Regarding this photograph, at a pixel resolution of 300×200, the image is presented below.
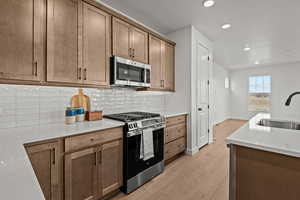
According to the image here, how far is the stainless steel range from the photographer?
71.6 inches

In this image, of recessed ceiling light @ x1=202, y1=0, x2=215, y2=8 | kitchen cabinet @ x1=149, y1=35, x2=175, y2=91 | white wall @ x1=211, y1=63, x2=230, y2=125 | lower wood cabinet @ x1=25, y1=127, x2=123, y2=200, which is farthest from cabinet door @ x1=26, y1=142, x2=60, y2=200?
white wall @ x1=211, y1=63, x2=230, y2=125

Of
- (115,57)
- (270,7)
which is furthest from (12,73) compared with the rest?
(270,7)

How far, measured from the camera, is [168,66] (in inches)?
128

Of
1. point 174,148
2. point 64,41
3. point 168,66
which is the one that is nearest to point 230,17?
point 168,66

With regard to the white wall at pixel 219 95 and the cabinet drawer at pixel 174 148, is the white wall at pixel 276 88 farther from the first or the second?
the cabinet drawer at pixel 174 148

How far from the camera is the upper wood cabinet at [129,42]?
2.19m

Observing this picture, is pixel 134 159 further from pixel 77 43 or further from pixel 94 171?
pixel 77 43

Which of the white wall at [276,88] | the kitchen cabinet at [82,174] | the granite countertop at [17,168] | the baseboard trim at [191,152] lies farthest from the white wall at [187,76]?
the white wall at [276,88]

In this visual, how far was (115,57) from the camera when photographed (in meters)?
2.09

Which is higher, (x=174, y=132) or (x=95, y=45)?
(x=95, y=45)

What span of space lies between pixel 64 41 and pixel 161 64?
1866mm

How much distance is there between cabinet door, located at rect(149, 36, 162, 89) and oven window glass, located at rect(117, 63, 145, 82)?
0.40 m

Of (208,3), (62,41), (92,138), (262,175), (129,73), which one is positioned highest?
(208,3)

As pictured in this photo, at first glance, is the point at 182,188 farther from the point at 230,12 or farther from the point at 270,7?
the point at 270,7
